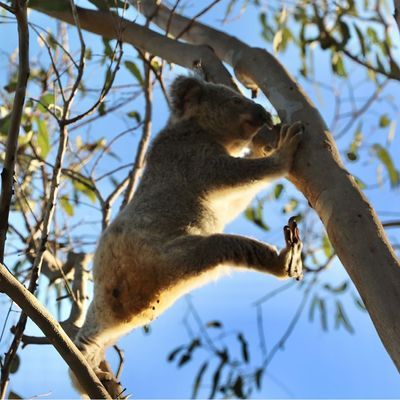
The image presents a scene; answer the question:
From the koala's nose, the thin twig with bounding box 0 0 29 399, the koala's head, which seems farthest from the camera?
the koala's head

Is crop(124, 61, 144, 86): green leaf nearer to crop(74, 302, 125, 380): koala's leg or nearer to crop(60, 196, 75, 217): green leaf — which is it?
crop(60, 196, 75, 217): green leaf

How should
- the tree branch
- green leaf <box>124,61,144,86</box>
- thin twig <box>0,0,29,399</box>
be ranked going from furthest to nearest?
1. green leaf <box>124,61,144,86</box>
2. the tree branch
3. thin twig <box>0,0,29,399</box>

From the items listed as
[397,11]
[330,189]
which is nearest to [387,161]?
[397,11]

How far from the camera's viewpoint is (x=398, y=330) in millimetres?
1820

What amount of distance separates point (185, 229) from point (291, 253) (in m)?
0.52

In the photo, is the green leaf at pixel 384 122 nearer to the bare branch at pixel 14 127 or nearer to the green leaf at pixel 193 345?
the green leaf at pixel 193 345

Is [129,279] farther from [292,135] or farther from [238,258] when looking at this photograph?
Result: [292,135]

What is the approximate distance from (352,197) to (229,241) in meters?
0.79

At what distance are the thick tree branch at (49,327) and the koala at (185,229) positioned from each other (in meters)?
0.74

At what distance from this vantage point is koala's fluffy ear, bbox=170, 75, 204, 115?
143 inches

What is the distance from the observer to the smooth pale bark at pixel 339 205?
1.89 metres

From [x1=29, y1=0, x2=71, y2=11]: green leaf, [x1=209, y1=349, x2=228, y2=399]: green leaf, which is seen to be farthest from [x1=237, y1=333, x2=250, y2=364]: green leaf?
[x1=29, y1=0, x2=71, y2=11]: green leaf

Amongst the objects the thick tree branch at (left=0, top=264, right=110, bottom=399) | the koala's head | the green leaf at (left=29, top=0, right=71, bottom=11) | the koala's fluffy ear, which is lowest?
the thick tree branch at (left=0, top=264, right=110, bottom=399)

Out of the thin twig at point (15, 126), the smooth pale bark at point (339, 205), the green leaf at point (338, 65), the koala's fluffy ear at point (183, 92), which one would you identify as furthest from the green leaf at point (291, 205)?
the thin twig at point (15, 126)
